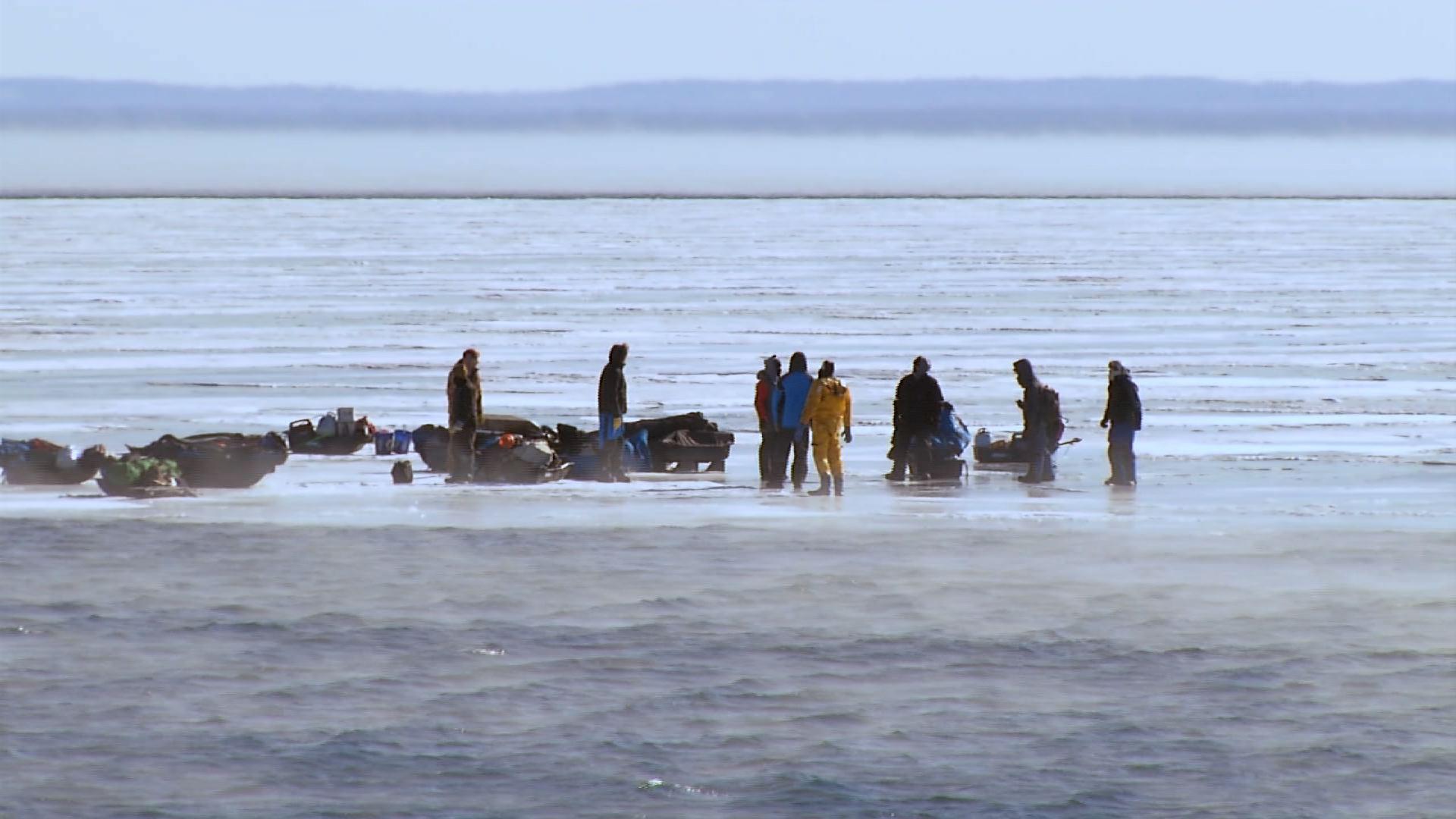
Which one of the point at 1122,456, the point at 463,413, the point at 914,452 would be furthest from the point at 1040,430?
the point at 463,413

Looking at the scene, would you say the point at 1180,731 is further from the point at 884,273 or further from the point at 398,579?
the point at 884,273

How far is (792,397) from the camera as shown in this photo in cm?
2022

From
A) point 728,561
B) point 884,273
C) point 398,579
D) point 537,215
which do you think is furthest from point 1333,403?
point 537,215

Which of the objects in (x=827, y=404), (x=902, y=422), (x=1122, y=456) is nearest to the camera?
(x=827, y=404)

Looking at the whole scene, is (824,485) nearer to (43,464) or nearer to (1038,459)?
(1038,459)

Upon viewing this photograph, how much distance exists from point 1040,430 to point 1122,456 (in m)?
0.97

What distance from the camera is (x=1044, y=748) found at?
10.9m

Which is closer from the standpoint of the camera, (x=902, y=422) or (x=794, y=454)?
(x=794, y=454)

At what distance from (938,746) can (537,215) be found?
18721 centimetres

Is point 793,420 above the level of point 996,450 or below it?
above

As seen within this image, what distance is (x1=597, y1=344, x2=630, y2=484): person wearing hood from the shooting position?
19.8m

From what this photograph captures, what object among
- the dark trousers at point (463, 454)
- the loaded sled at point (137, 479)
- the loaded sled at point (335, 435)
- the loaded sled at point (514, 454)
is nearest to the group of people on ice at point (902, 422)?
the loaded sled at point (514, 454)

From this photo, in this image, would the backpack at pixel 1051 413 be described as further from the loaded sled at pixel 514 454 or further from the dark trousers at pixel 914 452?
the loaded sled at pixel 514 454

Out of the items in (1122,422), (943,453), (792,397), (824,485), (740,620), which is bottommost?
(740,620)
